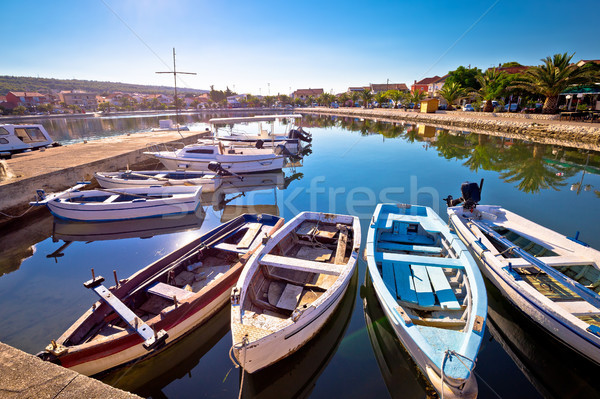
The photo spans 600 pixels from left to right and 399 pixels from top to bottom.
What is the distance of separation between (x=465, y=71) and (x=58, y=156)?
64.7 m

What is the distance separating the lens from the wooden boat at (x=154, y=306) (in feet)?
14.1

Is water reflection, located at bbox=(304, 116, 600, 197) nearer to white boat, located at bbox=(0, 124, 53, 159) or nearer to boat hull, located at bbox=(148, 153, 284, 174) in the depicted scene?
boat hull, located at bbox=(148, 153, 284, 174)

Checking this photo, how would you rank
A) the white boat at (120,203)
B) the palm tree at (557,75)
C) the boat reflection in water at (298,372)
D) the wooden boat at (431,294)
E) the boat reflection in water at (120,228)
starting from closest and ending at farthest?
1. the wooden boat at (431,294)
2. the boat reflection in water at (298,372)
3. the boat reflection in water at (120,228)
4. the white boat at (120,203)
5. the palm tree at (557,75)

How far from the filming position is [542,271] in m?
5.98

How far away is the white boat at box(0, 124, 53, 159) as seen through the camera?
63.1ft

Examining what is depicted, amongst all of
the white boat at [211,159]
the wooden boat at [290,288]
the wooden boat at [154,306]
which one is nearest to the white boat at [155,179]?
the white boat at [211,159]

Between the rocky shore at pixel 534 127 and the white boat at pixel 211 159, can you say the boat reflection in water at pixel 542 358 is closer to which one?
the white boat at pixel 211 159

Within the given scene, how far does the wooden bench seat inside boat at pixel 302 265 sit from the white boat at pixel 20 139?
23.4 metres

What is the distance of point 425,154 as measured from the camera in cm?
2348

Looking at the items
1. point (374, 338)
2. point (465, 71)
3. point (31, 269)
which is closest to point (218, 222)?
point (31, 269)

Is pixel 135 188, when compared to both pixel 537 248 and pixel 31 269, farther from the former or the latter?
pixel 537 248

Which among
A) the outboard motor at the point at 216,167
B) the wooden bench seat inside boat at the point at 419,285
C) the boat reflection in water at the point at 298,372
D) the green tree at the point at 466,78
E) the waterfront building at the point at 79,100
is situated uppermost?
the green tree at the point at 466,78

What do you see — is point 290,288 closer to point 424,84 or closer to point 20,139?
point 20,139

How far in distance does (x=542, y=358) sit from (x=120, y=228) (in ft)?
44.6
